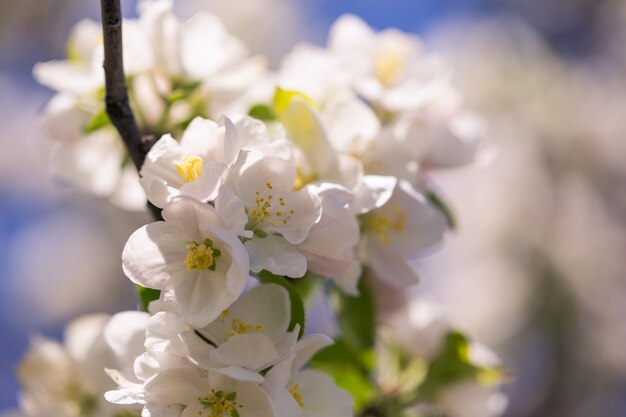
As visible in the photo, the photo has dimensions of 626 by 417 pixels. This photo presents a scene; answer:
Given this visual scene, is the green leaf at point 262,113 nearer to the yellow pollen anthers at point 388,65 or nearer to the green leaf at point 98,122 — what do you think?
the green leaf at point 98,122

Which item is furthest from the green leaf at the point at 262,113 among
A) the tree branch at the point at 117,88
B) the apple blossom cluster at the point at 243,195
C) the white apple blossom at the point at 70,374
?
the white apple blossom at the point at 70,374

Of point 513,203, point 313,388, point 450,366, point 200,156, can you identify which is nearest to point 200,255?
point 200,156

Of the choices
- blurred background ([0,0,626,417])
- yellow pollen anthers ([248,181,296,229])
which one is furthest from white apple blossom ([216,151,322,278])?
blurred background ([0,0,626,417])

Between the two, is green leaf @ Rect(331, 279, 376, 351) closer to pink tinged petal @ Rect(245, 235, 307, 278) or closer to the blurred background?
pink tinged petal @ Rect(245, 235, 307, 278)

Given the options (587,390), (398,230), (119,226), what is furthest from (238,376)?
(119,226)

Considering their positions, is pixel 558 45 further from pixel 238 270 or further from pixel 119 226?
pixel 238 270

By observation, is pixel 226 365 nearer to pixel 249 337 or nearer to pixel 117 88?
pixel 249 337
